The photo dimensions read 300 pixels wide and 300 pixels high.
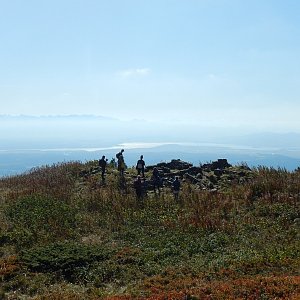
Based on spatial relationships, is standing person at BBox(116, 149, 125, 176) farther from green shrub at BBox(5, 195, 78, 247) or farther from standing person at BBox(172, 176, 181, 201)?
green shrub at BBox(5, 195, 78, 247)

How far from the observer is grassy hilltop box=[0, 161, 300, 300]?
1314 cm

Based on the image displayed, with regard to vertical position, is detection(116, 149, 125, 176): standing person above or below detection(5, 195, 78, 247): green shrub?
above

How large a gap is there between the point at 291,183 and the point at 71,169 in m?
19.7

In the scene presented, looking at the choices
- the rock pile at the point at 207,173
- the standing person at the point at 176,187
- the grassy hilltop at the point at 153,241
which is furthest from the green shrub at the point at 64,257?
the rock pile at the point at 207,173

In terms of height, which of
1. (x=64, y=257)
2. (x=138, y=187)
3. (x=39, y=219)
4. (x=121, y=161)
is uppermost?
(x=121, y=161)

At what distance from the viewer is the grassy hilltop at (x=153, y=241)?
13.1m

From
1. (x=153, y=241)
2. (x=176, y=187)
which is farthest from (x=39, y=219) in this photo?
(x=176, y=187)

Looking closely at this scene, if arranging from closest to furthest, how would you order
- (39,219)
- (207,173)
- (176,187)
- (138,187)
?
(39,219) → (176,187) → (138,187) → (207,173)

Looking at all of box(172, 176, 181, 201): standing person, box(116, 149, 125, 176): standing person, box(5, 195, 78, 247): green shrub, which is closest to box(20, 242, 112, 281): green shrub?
box(5, 195, 78, 247): green shrub

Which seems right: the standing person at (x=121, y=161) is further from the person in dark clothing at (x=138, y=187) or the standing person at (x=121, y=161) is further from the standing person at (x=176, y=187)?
the standing person at (x=176, y=187)

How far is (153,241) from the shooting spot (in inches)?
731

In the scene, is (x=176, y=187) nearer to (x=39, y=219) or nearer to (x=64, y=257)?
(x=39, y=219)

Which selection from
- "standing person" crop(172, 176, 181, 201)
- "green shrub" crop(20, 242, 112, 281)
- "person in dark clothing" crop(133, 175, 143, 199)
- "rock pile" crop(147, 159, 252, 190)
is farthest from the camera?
"rock pile" crop(147, 159, 252, 190)

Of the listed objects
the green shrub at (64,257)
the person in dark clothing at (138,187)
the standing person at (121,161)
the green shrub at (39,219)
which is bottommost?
the green shrub at (64,257)
